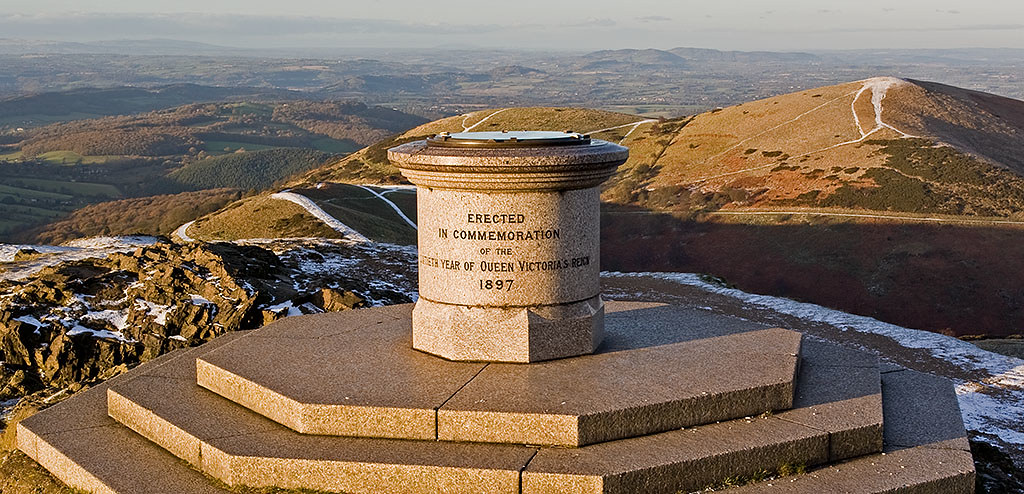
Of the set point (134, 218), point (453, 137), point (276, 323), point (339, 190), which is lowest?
point (134, 218)

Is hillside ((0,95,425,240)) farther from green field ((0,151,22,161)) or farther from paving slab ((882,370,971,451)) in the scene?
paving slab ((882,370,971,451))

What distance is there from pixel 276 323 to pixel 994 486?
800 cm

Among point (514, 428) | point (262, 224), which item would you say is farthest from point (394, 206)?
point (514, 428)

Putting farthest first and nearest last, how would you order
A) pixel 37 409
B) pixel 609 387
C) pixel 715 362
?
pixel 37 409 → pixel 715 362 → pixel 609 387

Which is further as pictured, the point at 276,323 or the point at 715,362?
the point at 276,323

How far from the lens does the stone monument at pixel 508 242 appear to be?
28.7 ft

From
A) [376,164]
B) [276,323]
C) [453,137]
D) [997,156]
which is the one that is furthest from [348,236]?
[376,164]

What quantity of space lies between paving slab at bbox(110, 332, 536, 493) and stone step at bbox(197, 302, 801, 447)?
7.0 inches

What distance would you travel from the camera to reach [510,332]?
9086 millimetres

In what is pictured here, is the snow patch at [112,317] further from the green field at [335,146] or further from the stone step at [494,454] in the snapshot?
the green field at [335,146]

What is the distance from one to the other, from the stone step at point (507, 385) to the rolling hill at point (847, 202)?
73.8 feet

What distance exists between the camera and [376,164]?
74.9 m

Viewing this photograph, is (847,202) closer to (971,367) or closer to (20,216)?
(971,367)

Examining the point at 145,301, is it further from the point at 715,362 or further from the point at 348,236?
the point at 348,236
